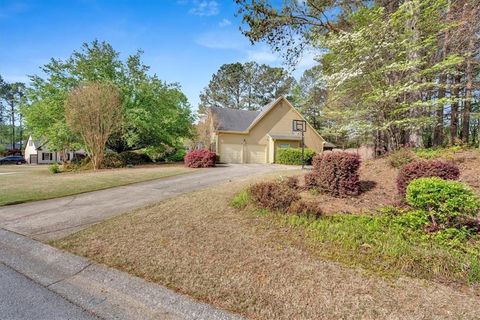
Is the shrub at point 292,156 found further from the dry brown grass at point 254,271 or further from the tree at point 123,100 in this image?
the dry brown grass at point 254,271

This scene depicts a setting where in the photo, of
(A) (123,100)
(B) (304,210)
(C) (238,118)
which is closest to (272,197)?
(B) (304,210)

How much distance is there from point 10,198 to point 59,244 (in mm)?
5461

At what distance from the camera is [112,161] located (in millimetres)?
18078

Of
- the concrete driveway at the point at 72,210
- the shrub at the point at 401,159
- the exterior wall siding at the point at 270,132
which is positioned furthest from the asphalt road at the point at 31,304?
the exterior wall siding at the point at 270,132

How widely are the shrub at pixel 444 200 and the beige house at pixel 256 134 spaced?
62.2 ft

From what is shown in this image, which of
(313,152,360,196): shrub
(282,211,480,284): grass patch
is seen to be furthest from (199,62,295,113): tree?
(282,211,480,284): grass patch

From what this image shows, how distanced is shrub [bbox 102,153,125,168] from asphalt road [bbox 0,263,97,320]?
15.8m

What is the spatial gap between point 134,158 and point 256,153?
35.6 ft

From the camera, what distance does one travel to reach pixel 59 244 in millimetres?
4234

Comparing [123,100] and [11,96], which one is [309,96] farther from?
[11,96]

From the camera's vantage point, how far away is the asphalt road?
2.49 metres

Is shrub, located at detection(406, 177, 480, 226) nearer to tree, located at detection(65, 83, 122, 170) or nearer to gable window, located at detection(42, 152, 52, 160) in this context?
tree, located at detection(65, 83, 122, 170)

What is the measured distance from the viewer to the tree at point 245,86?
39.8 m

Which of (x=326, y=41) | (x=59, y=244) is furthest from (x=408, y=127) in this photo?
(x=59, y=244)
